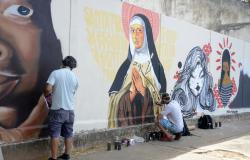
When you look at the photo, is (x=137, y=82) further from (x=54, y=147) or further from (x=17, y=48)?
(x=17, y=48)

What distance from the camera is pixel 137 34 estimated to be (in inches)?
369

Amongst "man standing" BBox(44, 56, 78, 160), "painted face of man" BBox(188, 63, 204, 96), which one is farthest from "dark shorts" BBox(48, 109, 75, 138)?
"painted face of man" BBox(188, 63, 204, 96)

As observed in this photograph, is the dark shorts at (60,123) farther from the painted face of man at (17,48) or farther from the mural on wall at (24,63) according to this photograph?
the painted face of man at (17,48)

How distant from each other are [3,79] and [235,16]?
54.7 feet

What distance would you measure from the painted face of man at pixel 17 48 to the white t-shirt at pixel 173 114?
361 centimetres

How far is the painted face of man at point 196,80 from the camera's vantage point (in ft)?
38.3

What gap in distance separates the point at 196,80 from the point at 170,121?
2.73 m

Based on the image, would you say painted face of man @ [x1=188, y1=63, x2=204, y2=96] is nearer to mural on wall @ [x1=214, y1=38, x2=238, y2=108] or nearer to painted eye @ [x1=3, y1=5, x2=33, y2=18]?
mural on wall @ [x1=214, y1=38, x2=238, y2=108]

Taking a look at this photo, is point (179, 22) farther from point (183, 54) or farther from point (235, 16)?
point (235, 16)

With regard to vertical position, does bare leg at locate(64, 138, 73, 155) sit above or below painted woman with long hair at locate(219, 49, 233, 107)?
below

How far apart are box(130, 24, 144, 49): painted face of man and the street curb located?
70.1 inches

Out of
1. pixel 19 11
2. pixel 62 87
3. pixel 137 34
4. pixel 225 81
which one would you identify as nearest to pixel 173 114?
pixel 137 34

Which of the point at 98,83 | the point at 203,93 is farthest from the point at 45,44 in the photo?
the point at 203,93

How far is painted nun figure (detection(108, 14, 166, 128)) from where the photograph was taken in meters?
8.77
